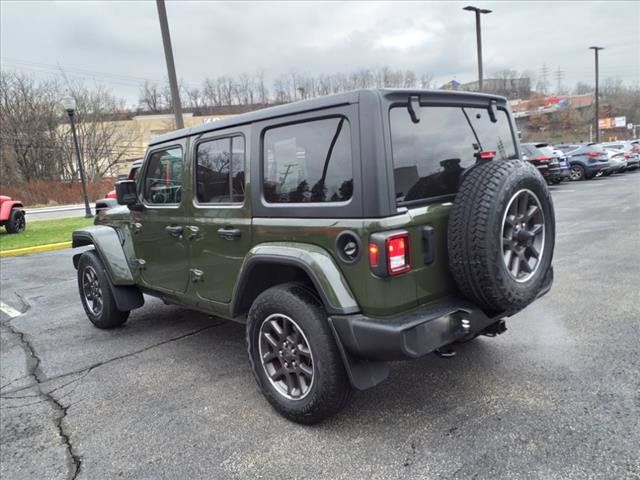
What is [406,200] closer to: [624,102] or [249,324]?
[249,324]

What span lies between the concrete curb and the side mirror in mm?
7855

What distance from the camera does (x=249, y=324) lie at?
10.5ft

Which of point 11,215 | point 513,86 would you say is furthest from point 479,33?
point 513,86

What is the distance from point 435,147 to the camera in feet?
9.47

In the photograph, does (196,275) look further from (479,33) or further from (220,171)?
(479,33)

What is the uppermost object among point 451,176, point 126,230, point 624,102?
point 624,102

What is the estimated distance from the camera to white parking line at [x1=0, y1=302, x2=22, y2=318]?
239 inches

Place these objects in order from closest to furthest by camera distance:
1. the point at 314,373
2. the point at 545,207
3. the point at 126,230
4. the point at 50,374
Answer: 1. the point at 314,373
2. the point at 545,207
3. the point at 50,374
4. the point at 126,230

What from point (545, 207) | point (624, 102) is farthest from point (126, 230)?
point (624, 102)

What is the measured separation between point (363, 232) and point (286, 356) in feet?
3.31

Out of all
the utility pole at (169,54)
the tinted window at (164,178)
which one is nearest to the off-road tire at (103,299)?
the tinted window at (164,178)

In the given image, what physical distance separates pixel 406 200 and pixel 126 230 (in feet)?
10.1

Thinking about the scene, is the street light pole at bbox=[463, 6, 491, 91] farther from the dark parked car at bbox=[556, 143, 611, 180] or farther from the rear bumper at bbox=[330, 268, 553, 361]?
the rear bumper at bbox=[330, 268, 553, 361]

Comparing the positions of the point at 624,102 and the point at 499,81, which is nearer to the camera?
the point at 499,81
